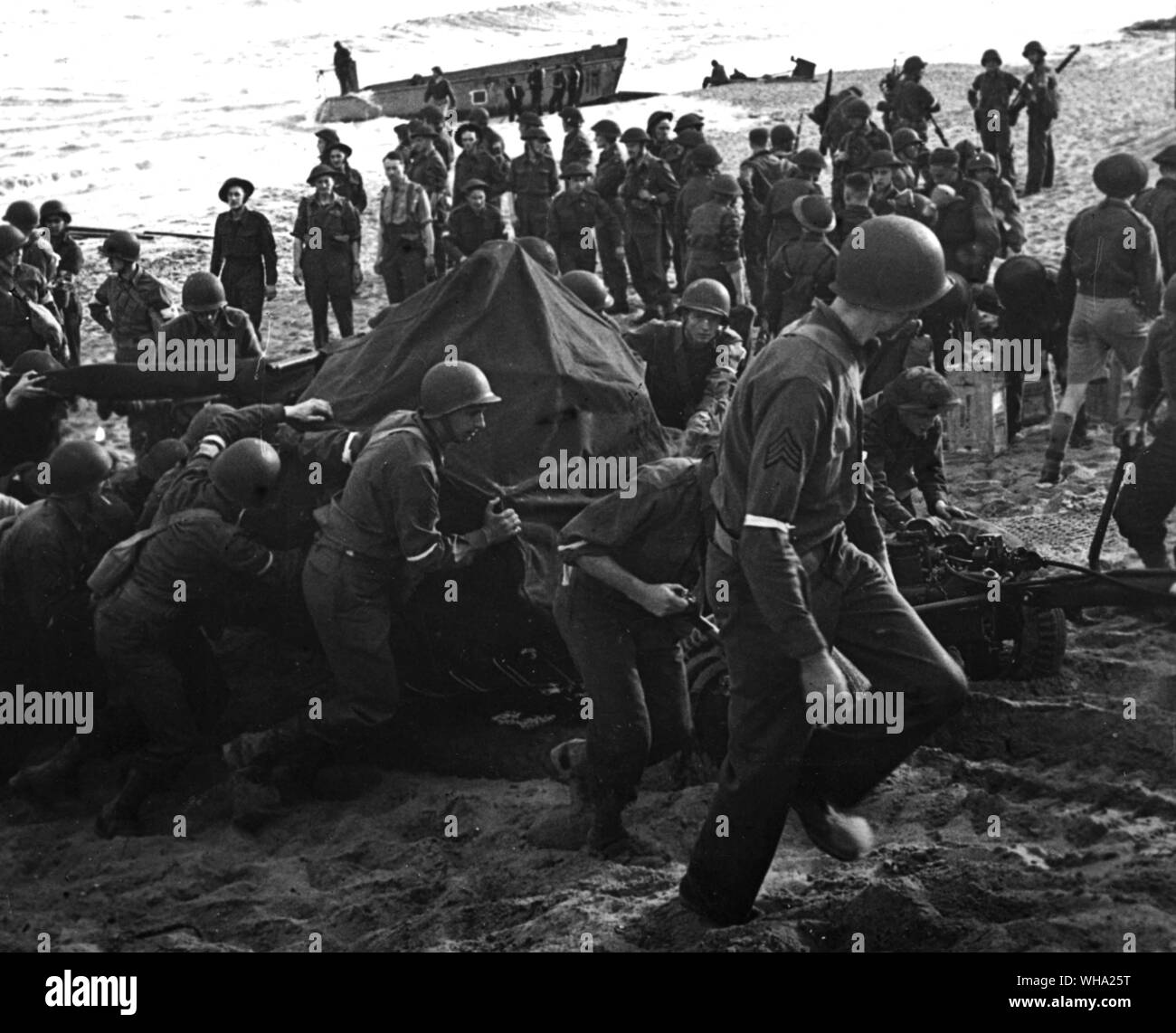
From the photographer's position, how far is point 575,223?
1146cm

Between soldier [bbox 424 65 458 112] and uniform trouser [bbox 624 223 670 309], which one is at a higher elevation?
soldier [bbox 424 65 458 112]

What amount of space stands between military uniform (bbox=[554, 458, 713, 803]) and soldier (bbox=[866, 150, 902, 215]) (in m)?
6.09

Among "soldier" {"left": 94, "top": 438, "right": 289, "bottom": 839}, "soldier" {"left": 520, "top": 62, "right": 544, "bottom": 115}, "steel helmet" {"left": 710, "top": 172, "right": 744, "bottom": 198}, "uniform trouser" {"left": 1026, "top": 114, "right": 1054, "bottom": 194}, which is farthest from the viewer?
"soldier" {"left": 520, "top": 62, "right": 544, "bottom": 115}

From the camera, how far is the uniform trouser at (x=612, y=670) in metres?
4.41

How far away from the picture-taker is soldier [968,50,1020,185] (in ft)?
46.7

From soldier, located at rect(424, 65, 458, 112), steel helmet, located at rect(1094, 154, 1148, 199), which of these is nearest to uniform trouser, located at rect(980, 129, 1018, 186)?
soldier, located at rect(424, 65, 458, 112)

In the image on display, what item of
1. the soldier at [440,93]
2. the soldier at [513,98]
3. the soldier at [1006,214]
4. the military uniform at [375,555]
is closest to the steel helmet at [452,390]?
the military uniform at [375,555]

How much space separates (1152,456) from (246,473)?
11.0ft

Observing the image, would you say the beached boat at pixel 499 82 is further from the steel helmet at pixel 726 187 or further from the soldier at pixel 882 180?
the soldier at pixel 882 180

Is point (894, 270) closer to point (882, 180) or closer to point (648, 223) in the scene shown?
point (882, 180)

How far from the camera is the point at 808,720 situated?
12.0ft

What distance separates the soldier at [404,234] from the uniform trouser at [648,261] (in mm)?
1516

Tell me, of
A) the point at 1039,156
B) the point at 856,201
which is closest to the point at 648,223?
the point at 856,201

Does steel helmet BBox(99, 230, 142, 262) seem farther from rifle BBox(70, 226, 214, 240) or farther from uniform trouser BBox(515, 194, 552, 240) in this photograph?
uniform trouser BBox(515, 194, 552, 240)
